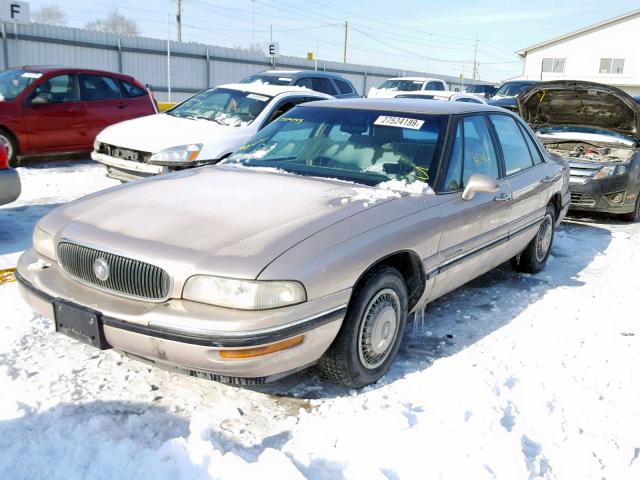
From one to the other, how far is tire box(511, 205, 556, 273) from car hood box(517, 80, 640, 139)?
2.94 meters

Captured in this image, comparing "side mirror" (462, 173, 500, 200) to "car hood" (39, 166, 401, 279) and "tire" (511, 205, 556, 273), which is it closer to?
"car hood" (39, 166, 401, 279)

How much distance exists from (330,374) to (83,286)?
1335mm

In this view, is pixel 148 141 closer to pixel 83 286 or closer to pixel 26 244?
pixel 26 244

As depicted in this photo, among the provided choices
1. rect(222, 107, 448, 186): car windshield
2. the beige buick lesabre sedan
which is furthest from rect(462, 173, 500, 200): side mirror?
rect(222, 107, 448, 186): car windshield

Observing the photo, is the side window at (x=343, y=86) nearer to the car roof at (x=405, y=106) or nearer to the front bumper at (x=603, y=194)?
the front bumper at (x=603, y=194)

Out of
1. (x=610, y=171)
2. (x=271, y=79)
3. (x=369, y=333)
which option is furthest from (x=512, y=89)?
(x=369, y=333)

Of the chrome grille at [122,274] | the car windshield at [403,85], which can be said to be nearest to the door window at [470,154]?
the chrome grille at [122,274]

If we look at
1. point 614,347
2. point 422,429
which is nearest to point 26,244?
point 422,429

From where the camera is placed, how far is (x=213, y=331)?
2617 mm

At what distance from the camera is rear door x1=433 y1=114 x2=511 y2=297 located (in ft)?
12.5

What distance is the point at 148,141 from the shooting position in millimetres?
7504

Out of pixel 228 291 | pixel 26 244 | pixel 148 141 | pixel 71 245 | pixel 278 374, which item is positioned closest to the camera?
pixel 228 291

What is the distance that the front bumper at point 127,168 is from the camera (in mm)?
7250

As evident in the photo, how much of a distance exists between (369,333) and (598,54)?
49144mm
